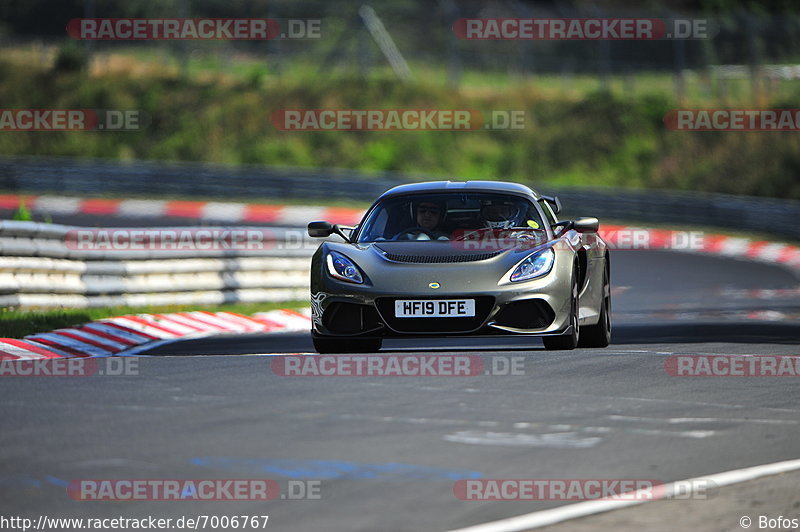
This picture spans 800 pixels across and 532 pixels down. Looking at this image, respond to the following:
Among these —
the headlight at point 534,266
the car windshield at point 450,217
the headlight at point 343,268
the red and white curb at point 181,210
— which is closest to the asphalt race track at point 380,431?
the headlight at point 534,266

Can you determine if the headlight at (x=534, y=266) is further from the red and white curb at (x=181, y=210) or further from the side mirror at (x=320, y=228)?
the red and white curb at (x=181, y=210)

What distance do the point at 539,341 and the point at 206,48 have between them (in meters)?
32.3

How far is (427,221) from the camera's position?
431 inches

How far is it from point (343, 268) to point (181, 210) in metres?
22.9

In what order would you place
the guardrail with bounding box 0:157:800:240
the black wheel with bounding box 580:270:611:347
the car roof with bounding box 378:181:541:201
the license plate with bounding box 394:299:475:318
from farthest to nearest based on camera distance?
the guardrail with bounding box 0:157:800:240 < the black wheel with bounding box 580:270:611:347 < the car roof with bounding box 378:181:541:201 < the license plate with bounding box 394:299:475:318

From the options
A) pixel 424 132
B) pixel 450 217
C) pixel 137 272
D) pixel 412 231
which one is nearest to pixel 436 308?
pixel 412 231

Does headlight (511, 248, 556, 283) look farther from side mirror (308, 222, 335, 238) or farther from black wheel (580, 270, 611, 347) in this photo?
side mirror (308, 222, 335, 238)

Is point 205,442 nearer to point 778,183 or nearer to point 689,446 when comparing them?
point 689,446

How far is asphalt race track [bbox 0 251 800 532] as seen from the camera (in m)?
5.58

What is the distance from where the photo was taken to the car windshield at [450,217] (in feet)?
35.6

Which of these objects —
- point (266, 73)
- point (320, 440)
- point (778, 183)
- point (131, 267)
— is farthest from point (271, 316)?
point (266, 73)

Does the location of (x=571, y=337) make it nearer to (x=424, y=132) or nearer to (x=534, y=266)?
(x=534, y=266)

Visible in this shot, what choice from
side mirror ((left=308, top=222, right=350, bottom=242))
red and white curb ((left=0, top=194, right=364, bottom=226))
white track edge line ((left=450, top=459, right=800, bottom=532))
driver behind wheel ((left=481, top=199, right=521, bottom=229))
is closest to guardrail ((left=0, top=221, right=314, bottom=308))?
side mirror ((left=308, top=222, right=350, bottom=242))

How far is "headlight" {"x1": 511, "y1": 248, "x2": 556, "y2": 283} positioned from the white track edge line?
3.68m
